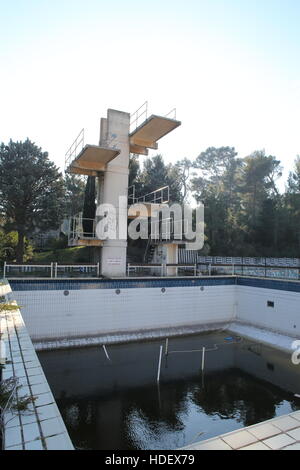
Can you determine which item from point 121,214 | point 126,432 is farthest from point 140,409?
point 121,214

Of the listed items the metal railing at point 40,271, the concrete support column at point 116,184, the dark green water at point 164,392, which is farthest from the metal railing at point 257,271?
the metal railing at point 40,271

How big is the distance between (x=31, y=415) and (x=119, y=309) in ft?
31.7

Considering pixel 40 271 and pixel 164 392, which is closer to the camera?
pixel 164 392

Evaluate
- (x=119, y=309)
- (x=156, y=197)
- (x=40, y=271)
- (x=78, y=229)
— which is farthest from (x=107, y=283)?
(x=156, y=197)

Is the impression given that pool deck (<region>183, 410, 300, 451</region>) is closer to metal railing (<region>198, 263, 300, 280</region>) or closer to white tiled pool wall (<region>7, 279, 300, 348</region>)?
white tiled pool wall (<region>7, 279, 300, 348</region>)

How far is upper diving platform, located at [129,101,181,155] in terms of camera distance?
13.2m

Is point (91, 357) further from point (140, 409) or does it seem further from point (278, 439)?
point (278, 439)

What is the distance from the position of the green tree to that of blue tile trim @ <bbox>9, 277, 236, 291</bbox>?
958 cm

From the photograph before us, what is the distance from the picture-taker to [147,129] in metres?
13.8

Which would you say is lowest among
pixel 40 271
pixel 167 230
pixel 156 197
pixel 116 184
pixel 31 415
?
pixel 31 415

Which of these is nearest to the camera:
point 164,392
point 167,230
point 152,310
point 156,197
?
point 164,392

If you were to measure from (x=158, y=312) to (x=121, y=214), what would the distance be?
5.05 meters

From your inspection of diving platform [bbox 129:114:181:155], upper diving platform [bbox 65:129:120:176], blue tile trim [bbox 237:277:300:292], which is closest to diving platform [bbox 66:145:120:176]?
upper diving platform [bbox 65:129:120:176]

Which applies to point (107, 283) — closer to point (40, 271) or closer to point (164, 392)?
point (40, 271)
